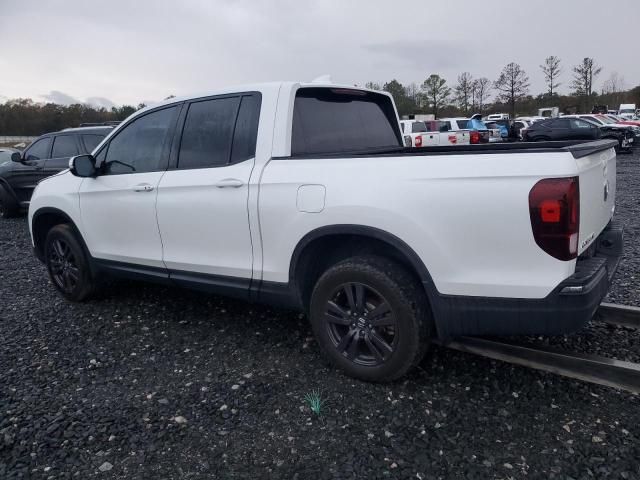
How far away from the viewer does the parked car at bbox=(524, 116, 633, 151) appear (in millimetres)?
20484

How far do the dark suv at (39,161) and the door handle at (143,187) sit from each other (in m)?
5.84

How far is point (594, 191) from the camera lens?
→ 107 inches

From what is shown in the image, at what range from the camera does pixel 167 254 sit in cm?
394

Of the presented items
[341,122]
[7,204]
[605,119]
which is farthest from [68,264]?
[605,119]

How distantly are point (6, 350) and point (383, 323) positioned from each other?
2.97 m

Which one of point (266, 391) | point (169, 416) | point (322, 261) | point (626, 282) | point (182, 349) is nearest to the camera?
point (169, 416)

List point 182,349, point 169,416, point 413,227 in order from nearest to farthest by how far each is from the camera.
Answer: point 413,227 < point 169,416 < point 182,349

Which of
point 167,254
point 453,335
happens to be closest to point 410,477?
point 453,335

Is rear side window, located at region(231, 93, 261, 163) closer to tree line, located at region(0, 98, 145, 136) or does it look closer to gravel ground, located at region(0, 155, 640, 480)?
gravel ground, located at region(0, 155, 640, 480)

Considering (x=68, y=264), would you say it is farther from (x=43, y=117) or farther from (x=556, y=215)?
(x=43, y=117)

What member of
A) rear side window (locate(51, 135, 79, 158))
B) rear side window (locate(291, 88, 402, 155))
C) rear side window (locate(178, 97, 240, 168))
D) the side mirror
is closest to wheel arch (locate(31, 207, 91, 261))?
the side mirror

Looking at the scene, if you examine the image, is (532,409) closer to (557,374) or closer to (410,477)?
(557,374)

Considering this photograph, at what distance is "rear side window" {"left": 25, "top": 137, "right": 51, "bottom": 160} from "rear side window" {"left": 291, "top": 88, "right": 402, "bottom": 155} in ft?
27.2

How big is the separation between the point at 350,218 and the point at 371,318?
61cm
